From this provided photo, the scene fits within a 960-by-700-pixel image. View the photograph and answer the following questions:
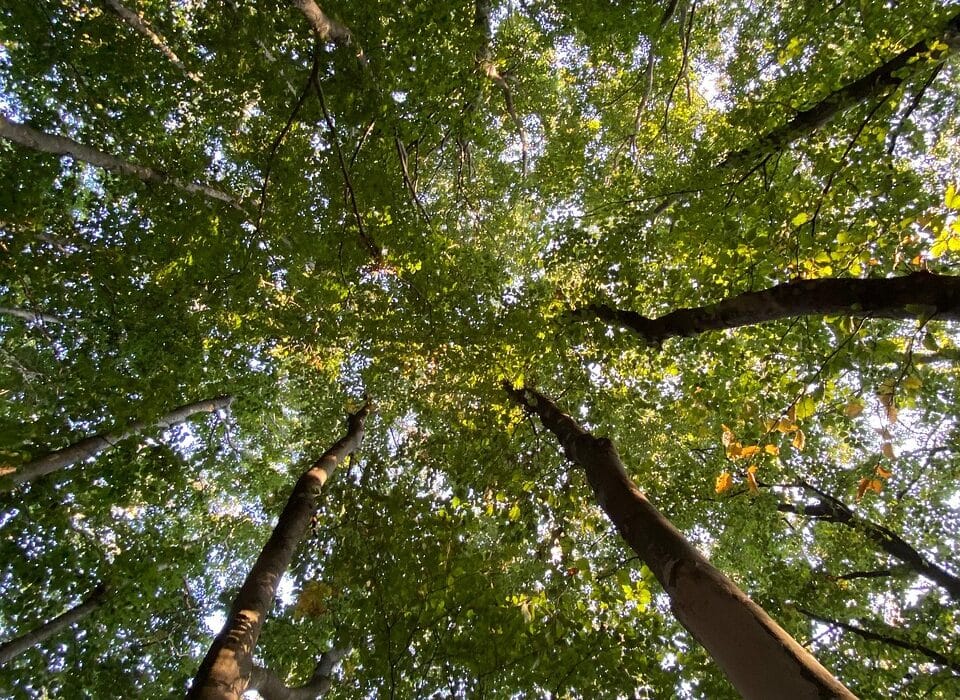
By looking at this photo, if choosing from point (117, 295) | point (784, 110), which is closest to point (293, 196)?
point (117, 295)

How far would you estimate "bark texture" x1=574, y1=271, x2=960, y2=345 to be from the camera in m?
2.70

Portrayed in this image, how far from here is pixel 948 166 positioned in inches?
332

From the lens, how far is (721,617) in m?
2.44

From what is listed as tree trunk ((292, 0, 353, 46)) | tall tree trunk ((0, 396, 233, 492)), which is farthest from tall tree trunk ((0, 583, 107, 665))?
tree trunk ((292, 0, 353, 46))

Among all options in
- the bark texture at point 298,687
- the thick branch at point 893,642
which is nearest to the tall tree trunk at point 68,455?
the bark texture at point 298,687

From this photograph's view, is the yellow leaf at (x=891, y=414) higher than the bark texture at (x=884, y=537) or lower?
lower

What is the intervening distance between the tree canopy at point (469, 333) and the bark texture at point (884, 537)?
0.09 meters

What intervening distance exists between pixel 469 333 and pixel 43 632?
796 cm

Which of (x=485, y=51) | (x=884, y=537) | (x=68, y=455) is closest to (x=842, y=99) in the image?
(x=485, y=51)

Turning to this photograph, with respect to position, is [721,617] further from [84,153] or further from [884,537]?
[84,153]

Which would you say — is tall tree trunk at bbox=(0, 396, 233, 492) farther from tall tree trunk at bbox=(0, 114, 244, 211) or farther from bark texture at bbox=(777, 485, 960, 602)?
bark texture at bbox=(777, 485, 960, 602)

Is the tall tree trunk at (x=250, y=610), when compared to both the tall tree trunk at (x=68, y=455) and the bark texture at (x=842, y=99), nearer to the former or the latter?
the tall tree trunk at (x=68, y=455)

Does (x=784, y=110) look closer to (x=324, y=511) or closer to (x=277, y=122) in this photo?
(x=277, y=122)

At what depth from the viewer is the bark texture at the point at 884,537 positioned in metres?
8.19
